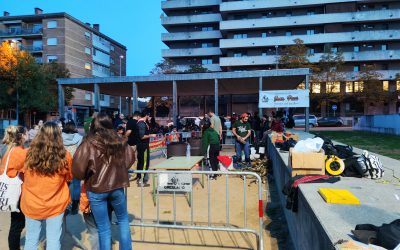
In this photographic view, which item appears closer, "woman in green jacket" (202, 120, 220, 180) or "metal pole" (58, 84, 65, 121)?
"woman in green jacket" (202, 120, 220, 180)

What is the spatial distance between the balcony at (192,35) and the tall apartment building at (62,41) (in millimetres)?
15000

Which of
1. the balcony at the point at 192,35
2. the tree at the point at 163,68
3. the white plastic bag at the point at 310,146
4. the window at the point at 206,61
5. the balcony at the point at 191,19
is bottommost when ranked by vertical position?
the white plastic bag at the point at 310,146

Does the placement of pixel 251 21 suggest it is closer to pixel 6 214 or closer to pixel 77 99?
pixel 77 99

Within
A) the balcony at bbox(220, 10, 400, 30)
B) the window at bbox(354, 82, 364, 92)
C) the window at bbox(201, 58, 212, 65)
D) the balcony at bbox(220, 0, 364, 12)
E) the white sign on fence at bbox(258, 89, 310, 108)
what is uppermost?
the balcony at bbox(220, 0, 364, 12)

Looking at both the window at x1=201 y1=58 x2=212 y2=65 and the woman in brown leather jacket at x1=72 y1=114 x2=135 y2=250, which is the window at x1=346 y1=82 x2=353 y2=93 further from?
the woman in brown leather jacket at x1=72 y1=114 x2=135 y2=250

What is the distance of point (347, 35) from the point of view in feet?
176

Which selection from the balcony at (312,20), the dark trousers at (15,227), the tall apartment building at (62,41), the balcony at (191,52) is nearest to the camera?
the dark trousers at (15,227)

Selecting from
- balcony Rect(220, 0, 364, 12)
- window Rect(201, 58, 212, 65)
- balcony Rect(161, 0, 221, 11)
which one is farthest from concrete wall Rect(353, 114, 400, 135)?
balcony Rect(161, 0, 221, 11)

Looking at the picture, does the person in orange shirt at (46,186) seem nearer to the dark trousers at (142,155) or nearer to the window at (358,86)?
the dark trousers at (142,155)

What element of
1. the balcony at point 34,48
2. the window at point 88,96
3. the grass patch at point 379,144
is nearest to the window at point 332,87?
the grass patch at point 379,144

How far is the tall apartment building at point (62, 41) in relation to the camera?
194 feet

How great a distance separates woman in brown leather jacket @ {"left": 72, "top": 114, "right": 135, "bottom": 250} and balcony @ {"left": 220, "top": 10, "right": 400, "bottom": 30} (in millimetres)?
56261

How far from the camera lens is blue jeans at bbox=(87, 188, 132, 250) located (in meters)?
3.58

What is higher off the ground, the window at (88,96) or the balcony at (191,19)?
the balcony at (191,19)
